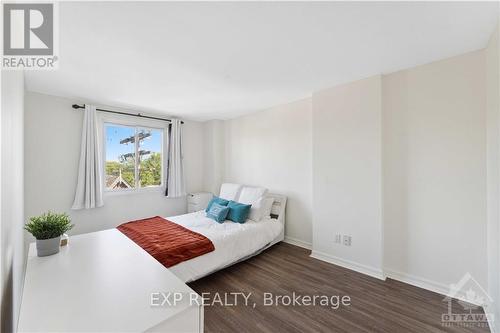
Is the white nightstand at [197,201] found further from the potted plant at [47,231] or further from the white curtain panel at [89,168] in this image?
the potted plant at [47,231]

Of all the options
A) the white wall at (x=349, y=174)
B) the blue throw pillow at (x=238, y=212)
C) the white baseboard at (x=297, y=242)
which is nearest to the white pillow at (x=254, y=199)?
the blue throw pillow at (x=238, y=212)

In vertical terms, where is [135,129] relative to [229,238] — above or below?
above

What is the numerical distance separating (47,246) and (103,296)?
82 cm

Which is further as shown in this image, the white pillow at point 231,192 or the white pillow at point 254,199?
the white pillow at point 231,192

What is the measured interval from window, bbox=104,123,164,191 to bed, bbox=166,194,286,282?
57.0 inches

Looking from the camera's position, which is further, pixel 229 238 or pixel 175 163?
pixel 175 163

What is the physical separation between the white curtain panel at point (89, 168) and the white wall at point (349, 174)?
11.4 ft

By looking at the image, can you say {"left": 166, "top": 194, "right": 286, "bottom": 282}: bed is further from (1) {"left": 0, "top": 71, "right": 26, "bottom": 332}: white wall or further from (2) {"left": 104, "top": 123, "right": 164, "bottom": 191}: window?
(2) {"left": 104, "top": 123, "right": 164, "bottom": 191}: window

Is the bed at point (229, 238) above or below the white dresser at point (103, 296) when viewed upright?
below

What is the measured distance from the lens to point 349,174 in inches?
109

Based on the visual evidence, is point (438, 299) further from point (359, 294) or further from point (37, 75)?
point (37, 75)

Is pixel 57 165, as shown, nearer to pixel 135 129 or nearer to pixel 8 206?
pixel 135 129

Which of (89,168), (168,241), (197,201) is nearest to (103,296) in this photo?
(168,241)

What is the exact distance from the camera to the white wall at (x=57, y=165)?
3.01 meters
